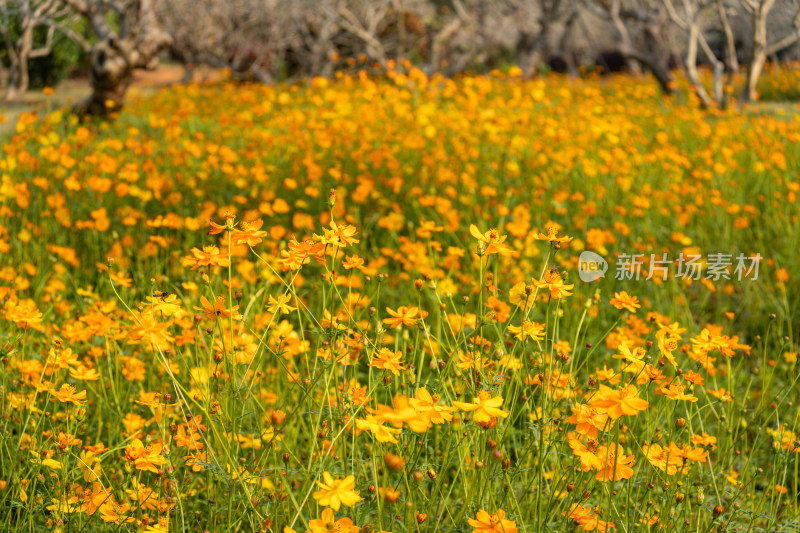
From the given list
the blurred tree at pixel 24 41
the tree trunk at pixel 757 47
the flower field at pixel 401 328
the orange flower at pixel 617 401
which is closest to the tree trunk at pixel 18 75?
the blurred tree at pixel 24 41

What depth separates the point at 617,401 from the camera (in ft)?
3.36

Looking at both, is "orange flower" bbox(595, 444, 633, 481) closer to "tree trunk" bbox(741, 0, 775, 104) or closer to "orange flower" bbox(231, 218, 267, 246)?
"orange flower" bbox(231, 218, 267, 246)

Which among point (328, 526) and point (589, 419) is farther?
point (589, 419)

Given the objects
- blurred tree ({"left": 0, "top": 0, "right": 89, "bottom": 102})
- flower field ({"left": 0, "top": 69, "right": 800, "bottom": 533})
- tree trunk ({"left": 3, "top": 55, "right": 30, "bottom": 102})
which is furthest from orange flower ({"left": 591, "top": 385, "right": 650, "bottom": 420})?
tree trunk ({"left": 3, "top": 55, "right": 30, "bottom": 102})

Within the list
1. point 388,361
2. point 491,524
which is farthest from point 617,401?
point 388,361

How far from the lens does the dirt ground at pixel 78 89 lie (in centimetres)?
800

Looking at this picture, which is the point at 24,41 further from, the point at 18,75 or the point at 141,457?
the point at 141,457

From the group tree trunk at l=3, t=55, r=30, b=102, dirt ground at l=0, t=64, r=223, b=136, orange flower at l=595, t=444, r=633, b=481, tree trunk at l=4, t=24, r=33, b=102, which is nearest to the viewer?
orange flower at l=595, t=444, r=633, b=481

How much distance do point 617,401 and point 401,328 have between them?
0.87 m

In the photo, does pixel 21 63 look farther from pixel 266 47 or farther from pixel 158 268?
pixel 158 268

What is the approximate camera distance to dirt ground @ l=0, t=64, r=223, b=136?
315 inches

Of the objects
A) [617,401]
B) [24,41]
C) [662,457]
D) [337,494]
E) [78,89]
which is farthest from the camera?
[78,89]

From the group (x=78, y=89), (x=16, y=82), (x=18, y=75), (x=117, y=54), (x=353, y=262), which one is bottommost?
(x=78, y=89)

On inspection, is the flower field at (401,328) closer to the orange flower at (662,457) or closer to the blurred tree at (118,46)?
the orange flower at (662,457)
